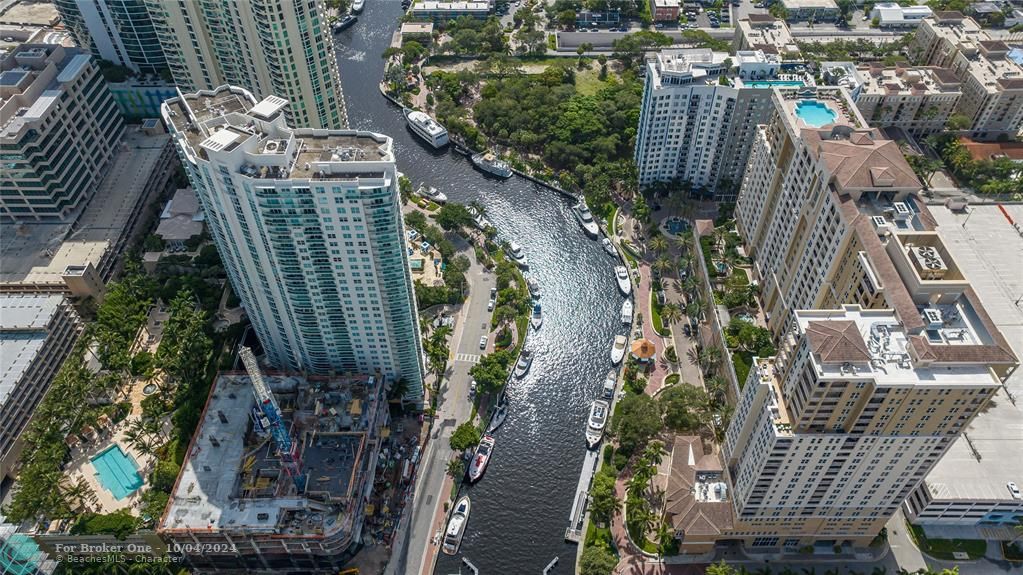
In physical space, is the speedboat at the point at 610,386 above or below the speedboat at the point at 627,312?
below

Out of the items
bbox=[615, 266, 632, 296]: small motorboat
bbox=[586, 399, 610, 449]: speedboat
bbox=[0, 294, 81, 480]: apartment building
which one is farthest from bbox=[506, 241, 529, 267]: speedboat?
bbox=[0, 294, 81, 480]: apartment building

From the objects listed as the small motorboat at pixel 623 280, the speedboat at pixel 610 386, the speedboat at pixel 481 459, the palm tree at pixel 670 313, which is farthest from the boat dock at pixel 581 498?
the small motorboat at pixel 623 280

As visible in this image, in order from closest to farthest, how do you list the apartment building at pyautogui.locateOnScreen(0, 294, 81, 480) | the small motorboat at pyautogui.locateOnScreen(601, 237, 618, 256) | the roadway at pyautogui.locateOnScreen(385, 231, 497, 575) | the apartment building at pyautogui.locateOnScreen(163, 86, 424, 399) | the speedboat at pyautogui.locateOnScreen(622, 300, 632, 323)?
the apartment building at pyautogui.locateOnScreen(163, 86, 424, 399), the roadway at pyautogui.locateOnScreen(385, 231, 497, 575), the apartment building at pyautogui.locateOnScreen(0, 294, 81, 480), the speedboat at pyautogui.locateOnScreen(622, 300, 632, 323), the small motorboat at pyautogui.locateOnScreen(601, 237, 618, 256)

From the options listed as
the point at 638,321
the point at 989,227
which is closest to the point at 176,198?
the point at 638,321

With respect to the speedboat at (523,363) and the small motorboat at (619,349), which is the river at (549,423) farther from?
the small motorboat at (619,349)

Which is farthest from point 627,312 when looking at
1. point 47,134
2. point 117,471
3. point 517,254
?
point 47,134

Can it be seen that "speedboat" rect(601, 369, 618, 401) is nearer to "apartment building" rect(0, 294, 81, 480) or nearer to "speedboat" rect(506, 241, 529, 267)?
"speedboat" rect(506, 241, 529, 267)
